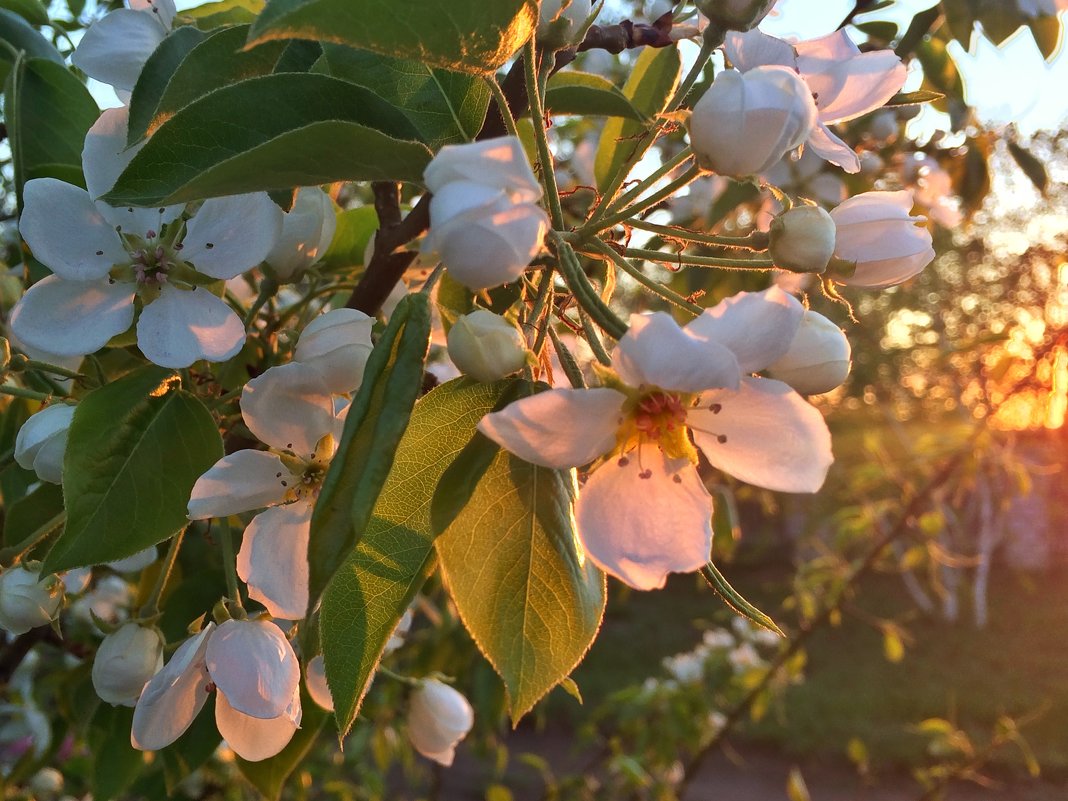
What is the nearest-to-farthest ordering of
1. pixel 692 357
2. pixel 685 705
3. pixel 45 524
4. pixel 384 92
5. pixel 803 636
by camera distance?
pixel 692 357, pixel 384 92, pixel 45 524, pixel 803 636, pixel 685 705

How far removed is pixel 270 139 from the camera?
1.83 feet

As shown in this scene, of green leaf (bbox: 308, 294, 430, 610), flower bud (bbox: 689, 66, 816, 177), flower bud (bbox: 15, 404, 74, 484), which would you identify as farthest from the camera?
flower bud (bbox: 15, 404, 74, 484)

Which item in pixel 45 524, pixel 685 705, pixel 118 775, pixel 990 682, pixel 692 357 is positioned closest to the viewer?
pixel 692 357

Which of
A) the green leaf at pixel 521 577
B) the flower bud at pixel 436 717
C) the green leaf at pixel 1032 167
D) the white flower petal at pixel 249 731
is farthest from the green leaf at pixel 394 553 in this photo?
the green leaf at pixel 1032 167

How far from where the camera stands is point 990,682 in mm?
7852

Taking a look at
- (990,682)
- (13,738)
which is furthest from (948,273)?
(13,738)

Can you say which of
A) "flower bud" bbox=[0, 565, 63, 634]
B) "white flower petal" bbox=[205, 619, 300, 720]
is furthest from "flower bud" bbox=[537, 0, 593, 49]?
"flower bud" bbox=[0, 565, 63, 634]

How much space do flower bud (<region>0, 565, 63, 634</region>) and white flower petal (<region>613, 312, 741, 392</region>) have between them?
1.99 ft

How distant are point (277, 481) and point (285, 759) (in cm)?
38

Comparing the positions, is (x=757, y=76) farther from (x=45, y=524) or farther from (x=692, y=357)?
(x=45, y=524)

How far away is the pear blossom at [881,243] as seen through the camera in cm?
68

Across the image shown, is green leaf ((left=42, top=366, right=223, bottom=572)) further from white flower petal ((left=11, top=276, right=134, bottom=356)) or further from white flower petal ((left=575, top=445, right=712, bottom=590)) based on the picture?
white flower petal ((left=575, top=445, right=712, bottom=590))

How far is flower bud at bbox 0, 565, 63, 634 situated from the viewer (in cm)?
82

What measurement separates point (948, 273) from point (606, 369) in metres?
16.9
